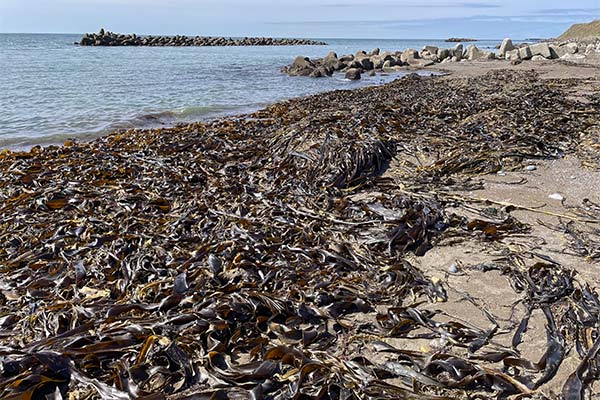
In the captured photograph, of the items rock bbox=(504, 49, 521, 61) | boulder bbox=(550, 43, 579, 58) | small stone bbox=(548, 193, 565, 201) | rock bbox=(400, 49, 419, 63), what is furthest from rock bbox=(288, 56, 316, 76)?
small stone bbox=(548, 193, 565, 201)

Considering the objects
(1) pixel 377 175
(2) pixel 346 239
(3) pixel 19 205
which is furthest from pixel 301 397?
(3) pixel 19 205

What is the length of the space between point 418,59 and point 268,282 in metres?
24.5

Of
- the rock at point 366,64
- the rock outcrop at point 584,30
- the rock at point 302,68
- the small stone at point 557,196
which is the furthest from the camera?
the rock outcrop at point 584,30

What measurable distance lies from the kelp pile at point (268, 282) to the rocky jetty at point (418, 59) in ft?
46.1

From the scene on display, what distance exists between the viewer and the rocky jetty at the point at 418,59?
1881 centimetres

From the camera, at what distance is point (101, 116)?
8.68 meters

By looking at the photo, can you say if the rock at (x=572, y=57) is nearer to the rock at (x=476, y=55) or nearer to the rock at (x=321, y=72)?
the rock at (x=476, y=55)

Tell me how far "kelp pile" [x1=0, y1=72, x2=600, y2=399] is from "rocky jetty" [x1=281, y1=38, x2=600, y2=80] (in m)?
14.1

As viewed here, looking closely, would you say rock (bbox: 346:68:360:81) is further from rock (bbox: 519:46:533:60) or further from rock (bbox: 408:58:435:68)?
rock (bbox: 519:46:533:60)

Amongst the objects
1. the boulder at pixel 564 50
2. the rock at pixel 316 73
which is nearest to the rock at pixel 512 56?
the boulder at pixel 564 50

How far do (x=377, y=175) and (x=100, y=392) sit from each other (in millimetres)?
3004

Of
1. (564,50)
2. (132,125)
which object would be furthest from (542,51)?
(132,125)

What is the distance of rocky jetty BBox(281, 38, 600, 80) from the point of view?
18812 millimetres

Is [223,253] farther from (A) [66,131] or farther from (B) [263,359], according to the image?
(A) [66,131]
